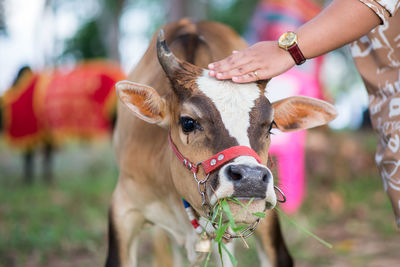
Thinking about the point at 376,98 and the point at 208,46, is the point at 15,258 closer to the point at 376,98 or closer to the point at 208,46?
the point at 208,46

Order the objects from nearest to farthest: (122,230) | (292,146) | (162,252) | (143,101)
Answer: (143,101)
(122,230)
(162,252)
(292,146)

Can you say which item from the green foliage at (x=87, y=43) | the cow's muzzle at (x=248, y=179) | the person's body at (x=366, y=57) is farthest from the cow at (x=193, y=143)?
the green foliage at (x=87, y=43)

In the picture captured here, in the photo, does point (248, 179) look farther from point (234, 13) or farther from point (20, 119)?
point (234, 13)

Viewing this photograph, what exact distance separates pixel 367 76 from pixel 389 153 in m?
0.42

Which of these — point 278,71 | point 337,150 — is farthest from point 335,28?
point 337,150

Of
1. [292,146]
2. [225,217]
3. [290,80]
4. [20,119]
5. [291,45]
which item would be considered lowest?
[20,119]

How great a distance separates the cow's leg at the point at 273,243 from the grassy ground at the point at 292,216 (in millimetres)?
1141

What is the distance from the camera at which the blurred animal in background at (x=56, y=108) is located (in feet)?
23.7

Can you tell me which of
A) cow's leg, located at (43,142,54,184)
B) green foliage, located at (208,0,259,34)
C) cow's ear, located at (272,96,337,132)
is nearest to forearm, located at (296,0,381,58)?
cow's ear, located at (272,96,337,132)

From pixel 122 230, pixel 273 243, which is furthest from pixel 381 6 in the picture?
pixel 122 230

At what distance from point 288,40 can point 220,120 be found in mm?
456

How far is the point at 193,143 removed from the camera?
209 cm

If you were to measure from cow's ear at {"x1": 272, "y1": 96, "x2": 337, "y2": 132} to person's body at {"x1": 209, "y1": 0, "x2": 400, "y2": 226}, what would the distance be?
0.76 ft

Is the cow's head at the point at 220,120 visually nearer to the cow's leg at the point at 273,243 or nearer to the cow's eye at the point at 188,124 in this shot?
the cow's eye at the point at 188,124
